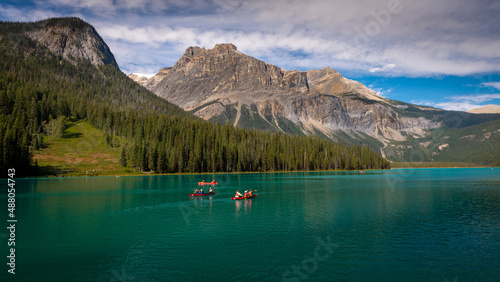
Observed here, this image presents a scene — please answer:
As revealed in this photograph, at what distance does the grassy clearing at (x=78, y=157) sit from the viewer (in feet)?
474

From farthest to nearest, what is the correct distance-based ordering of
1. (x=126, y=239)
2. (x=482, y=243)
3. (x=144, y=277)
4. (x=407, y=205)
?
1. (x=407, y=205)
2. (x=126, y=239)
3. (x=482, y=243)
4. (x=144, y=277)

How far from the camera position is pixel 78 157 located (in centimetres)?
16088

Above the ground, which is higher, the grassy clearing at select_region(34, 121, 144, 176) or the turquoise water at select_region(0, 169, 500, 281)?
the grassy clearing at select_region(34, 121, 144, 176)

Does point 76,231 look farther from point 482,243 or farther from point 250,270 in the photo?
point 482,243

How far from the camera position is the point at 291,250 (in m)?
29.7

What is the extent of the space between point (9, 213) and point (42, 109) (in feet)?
600

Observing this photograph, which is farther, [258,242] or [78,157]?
[78,157]

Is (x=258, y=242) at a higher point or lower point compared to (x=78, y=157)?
lower

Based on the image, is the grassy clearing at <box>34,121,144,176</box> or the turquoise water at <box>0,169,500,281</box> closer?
the turquoise water at <box>0,169,500,281</box>

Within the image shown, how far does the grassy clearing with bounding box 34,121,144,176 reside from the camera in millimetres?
144375

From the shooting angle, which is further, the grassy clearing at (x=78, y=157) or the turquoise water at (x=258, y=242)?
the grassy clearing at (x=78, y=157)

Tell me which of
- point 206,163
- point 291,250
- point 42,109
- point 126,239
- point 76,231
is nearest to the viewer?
point 291,250

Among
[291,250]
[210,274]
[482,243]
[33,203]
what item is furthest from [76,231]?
[482,243]

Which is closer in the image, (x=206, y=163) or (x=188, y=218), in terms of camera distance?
(x=188, y=218)
